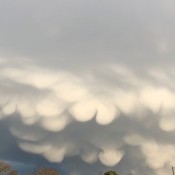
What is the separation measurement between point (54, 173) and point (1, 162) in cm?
2985

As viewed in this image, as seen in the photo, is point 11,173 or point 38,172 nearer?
point 11,173

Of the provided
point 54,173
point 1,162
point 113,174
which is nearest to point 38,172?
point 54,173

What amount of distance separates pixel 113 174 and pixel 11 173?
62357mm

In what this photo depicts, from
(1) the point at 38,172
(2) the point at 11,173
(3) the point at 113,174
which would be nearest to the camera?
(3) the point at 113,174

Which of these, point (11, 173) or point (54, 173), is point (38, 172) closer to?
point (54, 173)

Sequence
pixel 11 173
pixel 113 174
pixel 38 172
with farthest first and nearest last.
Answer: pixel 38 172
pixel 11 173
pixel 113 174

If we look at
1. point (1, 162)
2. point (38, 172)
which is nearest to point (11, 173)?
point (1, 162)

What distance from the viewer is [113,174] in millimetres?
100688

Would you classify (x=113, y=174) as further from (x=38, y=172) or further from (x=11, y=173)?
(x=38, y=172)

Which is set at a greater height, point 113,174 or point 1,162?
point 1,162

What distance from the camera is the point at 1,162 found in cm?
15088

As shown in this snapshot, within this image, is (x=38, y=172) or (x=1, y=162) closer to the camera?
(x=1, y=162)

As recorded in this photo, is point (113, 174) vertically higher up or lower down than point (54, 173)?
lower down

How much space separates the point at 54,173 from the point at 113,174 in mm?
74083
